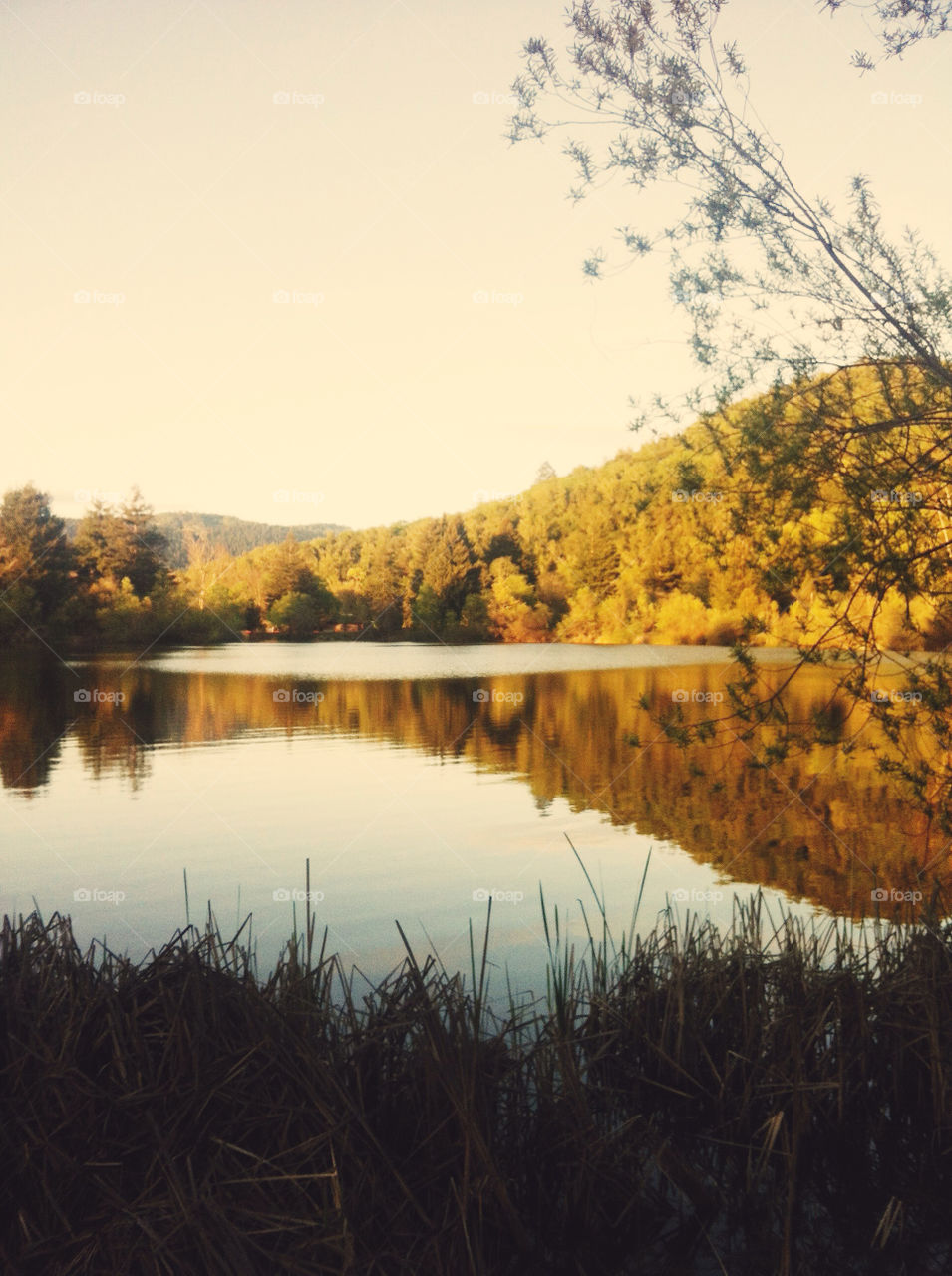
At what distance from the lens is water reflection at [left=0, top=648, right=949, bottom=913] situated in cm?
970

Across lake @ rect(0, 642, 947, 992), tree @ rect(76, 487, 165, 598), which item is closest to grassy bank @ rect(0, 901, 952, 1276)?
lake @ rect(0, 642, 947, 992)

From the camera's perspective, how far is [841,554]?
6676 millimetres

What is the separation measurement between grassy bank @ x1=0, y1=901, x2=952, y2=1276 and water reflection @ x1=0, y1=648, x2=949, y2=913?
5.79 feet

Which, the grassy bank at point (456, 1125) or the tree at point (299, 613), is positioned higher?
the tree at point (299, 613)

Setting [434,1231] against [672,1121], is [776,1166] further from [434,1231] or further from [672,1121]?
[434,1231]

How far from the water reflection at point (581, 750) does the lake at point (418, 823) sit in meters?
0.06

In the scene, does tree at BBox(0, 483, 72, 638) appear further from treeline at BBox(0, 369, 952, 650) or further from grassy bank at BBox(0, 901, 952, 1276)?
grassy bank at BBox(0, 901, 952, 1276)

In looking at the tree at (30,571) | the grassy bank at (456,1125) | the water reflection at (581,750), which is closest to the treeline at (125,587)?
the tree at (30,571)

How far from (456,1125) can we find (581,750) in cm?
1409

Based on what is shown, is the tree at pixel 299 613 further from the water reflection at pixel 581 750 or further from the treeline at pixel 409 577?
the water reflection at pixel 581 750

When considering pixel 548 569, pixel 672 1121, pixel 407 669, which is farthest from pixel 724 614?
pixel 672 1121

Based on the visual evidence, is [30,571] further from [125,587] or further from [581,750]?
[581,750]

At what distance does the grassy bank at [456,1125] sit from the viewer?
2.95m

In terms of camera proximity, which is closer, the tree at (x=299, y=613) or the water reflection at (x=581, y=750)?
the water reflection at (x=581, y=750)
